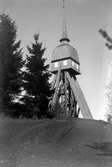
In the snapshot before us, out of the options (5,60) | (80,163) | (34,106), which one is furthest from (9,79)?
(80,163)

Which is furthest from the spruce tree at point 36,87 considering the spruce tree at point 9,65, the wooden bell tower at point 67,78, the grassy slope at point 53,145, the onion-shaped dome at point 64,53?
the onion-shaped dome at point 64,53

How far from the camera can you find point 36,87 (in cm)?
2370

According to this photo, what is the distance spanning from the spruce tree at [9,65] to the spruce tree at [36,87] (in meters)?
1.25

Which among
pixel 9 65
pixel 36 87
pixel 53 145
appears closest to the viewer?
pixel 53 145

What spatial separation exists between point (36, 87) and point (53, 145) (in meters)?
11.0

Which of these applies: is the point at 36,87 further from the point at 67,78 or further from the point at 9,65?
the point at 67,78

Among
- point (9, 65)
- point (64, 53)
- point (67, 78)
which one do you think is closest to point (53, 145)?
point (9, 65)

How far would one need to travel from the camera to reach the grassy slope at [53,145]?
10.5 metres

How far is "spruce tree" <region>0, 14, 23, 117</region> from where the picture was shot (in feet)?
70.6

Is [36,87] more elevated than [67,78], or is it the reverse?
[67,78]

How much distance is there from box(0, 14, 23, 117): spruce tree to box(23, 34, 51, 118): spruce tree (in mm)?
1248

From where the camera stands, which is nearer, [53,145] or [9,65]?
[53,145]

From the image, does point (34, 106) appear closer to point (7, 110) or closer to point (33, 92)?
point (33, 92)

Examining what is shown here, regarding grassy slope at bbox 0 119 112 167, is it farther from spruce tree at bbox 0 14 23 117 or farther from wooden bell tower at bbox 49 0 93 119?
wooden bell tower at bbox 49 0 93 119
